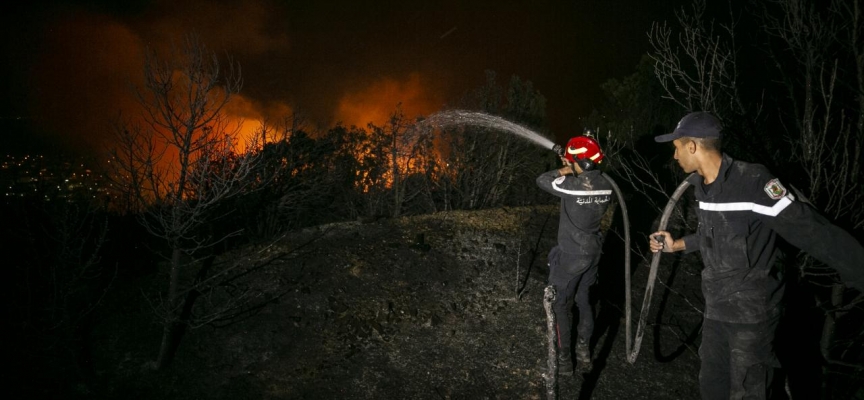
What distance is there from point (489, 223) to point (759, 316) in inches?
241

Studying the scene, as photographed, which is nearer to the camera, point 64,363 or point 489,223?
point 64,363

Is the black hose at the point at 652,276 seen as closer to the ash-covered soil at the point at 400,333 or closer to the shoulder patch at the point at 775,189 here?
the ash-covered soil at the point at 400,333

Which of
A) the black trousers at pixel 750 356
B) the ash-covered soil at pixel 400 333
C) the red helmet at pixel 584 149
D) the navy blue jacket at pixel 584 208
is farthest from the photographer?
the ash-covered soil at pixel 400 333

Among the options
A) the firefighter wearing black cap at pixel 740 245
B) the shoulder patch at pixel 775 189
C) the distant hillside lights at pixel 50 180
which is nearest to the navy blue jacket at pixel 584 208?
the firefighter wearing black cap at pixel 740 245

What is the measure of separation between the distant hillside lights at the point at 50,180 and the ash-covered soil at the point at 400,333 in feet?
5.06

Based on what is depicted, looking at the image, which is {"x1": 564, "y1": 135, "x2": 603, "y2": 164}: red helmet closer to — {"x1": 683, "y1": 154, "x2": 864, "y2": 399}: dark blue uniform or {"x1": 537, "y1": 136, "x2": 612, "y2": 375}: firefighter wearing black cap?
{"x1": 537, "y1": 136, "x2": 612, "y2": 375}: firefighter wearing black cap

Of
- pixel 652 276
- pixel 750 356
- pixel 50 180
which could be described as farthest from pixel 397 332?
pixel 50 180

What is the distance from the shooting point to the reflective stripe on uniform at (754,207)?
101 inches

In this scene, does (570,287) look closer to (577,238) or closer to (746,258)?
(577,238)

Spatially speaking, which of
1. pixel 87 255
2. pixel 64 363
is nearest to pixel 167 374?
pixel 64 363

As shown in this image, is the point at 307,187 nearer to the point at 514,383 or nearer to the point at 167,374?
the point at 167,374

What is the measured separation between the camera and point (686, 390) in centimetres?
458

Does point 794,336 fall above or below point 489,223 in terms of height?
below

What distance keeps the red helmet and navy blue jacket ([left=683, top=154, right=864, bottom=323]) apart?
149 cm
